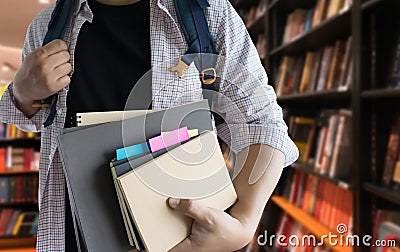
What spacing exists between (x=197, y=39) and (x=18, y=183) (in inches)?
173

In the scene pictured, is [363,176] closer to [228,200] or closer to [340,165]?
[340,165]

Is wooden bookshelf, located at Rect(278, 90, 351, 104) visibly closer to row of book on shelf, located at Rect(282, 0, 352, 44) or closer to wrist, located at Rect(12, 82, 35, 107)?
row of book on shelf, located at Rect(282, 0, 352, 44)

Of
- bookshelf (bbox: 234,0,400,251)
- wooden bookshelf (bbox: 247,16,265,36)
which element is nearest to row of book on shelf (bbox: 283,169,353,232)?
bookshelf (bbox: 234,0,400,251)

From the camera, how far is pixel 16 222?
4.49 meters

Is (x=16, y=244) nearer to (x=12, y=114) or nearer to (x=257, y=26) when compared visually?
(x=257, y=26)

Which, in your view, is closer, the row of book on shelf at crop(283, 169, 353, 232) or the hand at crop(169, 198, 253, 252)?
the hand at crop(169, 198, 253, 252)

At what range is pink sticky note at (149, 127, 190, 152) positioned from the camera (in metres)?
0.64

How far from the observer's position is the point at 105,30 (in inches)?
31.6

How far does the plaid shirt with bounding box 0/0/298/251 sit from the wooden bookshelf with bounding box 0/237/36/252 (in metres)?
3.99

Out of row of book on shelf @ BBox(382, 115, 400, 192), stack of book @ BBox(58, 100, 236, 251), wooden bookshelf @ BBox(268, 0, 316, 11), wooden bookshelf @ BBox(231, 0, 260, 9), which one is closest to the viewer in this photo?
stack of book @ BBox(58, 100, 236, 251)

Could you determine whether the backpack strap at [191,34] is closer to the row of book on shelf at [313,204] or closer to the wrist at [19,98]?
the wrist at [19,98]

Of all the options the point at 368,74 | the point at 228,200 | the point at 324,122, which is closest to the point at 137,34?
the point at 228,200

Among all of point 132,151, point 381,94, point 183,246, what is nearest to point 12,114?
point 132,151

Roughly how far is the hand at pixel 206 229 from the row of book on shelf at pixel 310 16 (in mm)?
1289
